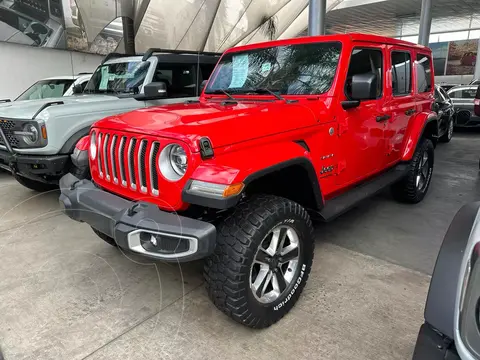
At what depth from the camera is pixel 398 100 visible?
388cm

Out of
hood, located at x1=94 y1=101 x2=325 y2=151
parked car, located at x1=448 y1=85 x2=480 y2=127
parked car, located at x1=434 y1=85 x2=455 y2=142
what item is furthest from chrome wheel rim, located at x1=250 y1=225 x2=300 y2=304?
parked car, located at x1=448 y1=85 x2=480 y2=127

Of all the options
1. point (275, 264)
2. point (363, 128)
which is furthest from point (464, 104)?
point (275, 264)

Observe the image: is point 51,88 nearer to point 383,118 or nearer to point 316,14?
point 316,14

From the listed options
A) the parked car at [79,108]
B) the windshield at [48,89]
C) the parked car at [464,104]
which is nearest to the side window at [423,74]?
the parked car at [79,108]

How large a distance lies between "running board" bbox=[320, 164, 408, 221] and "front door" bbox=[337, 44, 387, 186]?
0.10 meters

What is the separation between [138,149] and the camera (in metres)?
2.27

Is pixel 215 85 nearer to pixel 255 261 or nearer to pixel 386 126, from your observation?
pixel 386 126

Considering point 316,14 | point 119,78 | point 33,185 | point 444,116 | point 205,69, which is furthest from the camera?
point 444,116

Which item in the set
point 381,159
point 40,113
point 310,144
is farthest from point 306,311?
point 40,113

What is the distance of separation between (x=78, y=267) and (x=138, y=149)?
155 centimetres

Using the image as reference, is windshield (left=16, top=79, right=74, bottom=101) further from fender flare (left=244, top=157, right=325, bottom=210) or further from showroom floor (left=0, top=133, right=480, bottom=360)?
fender flare (left=244, top=157, right=325, bottom=210)

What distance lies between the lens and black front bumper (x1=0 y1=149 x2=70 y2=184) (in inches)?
160

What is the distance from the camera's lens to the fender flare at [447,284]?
50.5 inches

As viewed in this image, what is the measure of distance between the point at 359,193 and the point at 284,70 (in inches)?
52.0
